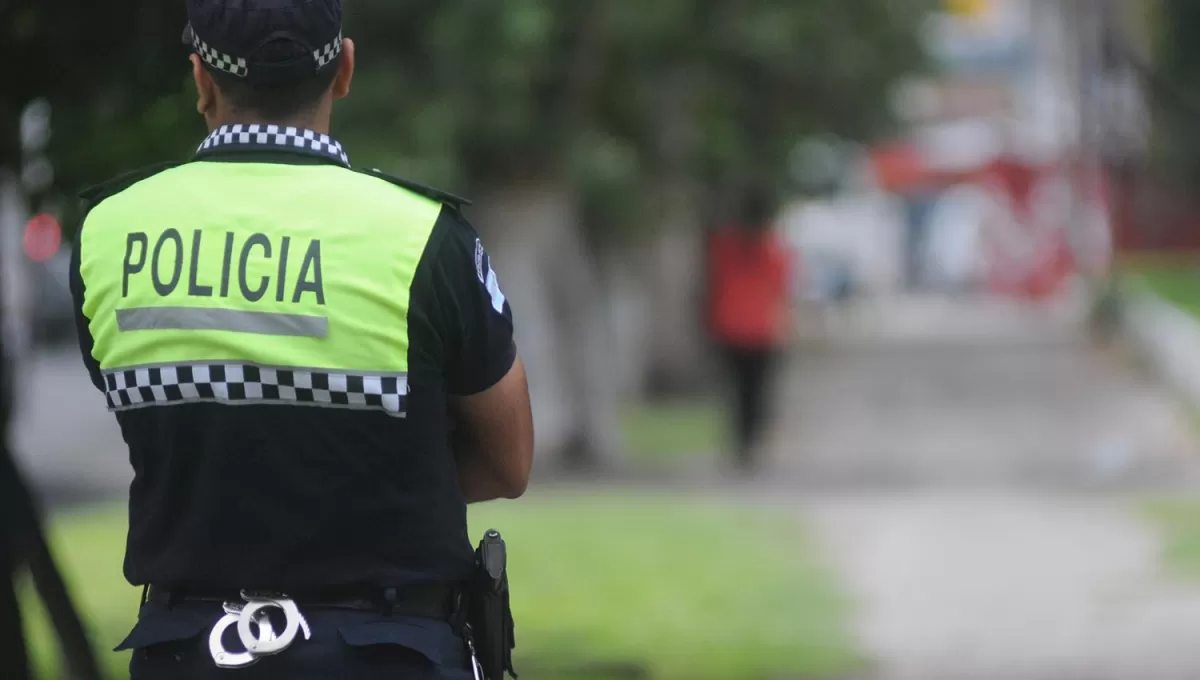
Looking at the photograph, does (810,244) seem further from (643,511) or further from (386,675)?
(386,675)

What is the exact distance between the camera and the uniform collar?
279 centimetres

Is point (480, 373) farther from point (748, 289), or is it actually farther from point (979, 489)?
point (979, 489)

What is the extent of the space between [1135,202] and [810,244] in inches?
660

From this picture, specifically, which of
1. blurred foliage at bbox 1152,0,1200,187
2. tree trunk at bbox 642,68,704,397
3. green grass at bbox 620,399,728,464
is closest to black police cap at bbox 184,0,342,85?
green grass at bbox 620,399,728,464

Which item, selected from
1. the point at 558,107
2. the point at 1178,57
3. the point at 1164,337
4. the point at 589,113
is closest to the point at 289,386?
the point at 558,107

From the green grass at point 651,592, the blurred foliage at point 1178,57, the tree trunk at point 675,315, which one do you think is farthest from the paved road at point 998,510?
the blurred foliage at point 1178,57

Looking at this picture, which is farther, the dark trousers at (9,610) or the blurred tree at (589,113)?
the blurred tree at (589,113)

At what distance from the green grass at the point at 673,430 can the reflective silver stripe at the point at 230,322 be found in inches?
579

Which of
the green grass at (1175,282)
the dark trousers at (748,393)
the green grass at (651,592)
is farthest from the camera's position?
the green grass at (1175,282)

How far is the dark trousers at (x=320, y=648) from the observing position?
2645 millimetres

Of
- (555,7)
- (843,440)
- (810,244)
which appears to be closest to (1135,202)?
(810,244)

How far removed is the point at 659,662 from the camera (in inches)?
299

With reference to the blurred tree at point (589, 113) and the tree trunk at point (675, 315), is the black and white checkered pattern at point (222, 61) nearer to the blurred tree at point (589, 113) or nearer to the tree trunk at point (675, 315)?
the blurred tree at point (589, 113)

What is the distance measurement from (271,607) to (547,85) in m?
12.1
